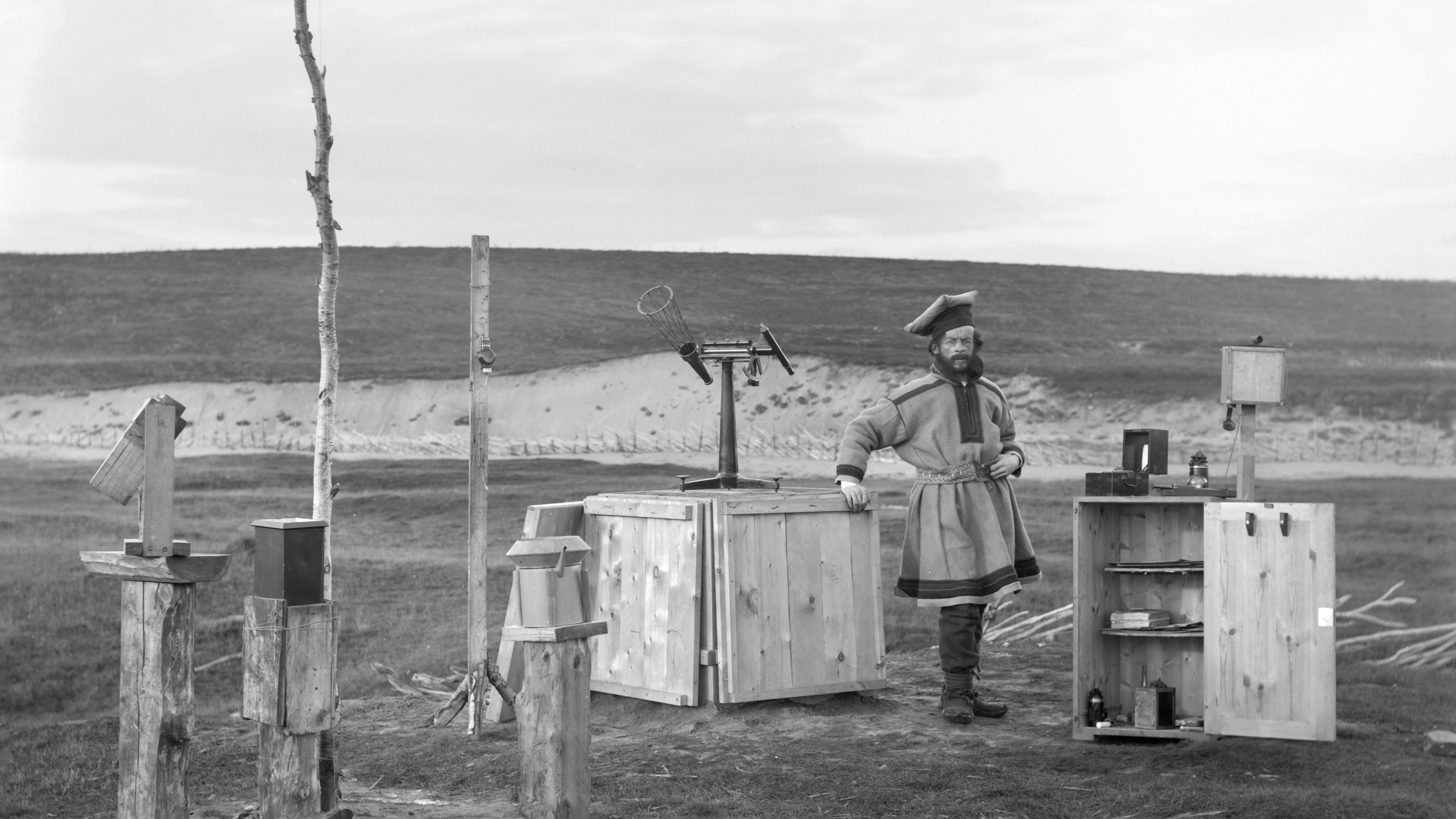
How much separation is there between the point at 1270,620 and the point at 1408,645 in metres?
5.10

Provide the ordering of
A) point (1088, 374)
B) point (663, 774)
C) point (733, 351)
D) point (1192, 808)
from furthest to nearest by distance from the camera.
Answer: point (1088, 374) → point (733, 351) → point (663, 774) → point (1192, 808)

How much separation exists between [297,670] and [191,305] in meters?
42.4

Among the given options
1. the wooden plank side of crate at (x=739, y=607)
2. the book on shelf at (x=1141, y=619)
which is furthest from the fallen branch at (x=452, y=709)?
the book on shelf at (x=1141, y=619)

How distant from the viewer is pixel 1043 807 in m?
5.69

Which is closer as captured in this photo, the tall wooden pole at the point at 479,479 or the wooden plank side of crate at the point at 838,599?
the tall wooden pole at the point at 479,479

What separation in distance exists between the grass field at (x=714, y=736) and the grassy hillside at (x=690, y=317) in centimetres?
1620

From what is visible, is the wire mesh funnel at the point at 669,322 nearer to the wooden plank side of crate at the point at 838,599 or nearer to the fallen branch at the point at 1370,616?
the wooden plank side of crate at the point at 838,599

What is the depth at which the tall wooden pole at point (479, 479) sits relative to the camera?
7.00 meters

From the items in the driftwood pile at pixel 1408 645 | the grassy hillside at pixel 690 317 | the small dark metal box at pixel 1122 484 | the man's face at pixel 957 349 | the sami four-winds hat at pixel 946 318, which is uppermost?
the grassy hillside at pixel 690 317

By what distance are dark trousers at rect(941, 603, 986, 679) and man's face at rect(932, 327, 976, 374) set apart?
4.00ft

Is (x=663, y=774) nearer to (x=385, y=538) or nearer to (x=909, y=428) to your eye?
(x=909, y=428)

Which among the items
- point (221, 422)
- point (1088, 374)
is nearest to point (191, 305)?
point (221, 422)

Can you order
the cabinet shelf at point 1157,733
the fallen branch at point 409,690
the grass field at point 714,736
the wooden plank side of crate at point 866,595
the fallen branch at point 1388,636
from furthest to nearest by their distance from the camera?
the fallen branch at point 1388,636
the fallen branch at point 409,690
the wooden plank side of crate at point 866,595
the cabinet shelf at point 1157,733
the grass field at point 714,736

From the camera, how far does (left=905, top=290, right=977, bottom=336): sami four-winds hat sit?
715 centimetres
